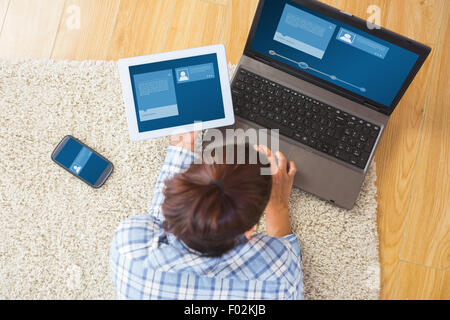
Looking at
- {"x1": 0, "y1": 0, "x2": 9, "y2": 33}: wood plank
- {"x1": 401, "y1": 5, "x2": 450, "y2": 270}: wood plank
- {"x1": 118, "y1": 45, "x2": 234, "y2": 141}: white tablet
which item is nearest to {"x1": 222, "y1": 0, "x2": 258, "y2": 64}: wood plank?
{"x1": 118, "y1": 45, "x2": 234, "y2": 141}: white tablet

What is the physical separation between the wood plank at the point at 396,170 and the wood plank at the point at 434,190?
0.07ft

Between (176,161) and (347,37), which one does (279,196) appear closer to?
(176,161)

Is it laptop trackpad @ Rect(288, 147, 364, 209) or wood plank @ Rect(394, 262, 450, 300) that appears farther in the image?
wood plank @ Rect(394, 262, 450, 300)

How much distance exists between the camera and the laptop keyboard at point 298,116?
2.87 feet

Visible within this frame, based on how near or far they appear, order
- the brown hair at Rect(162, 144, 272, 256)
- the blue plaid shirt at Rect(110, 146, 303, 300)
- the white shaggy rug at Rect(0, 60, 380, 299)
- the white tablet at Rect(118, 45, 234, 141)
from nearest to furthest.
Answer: the brown hair at Rect(162, 144, 272, 256) → the blue plaid shirt at Rect(110, 146, 303, 300) → the white tablet at Rect(118, 45, 234, 141) → the white shaggy rug at Rect(0, 60, 380, 299)

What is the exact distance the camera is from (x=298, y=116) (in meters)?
0.89

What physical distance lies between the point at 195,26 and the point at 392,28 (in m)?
0.61

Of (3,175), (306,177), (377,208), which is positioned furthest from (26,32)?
(377,208)

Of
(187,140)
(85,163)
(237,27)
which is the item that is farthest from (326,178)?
(85,163)

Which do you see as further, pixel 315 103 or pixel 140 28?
pixel 140 28

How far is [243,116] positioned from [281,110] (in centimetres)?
10

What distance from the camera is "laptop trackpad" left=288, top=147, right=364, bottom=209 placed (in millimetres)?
885

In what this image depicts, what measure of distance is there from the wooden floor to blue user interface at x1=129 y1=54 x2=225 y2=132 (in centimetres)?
30

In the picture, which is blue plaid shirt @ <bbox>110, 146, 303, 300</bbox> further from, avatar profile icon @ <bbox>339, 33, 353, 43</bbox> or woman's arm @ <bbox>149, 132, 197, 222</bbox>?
avatar profile icon @ <bbox>339, 33, 353, 43</bbox>
